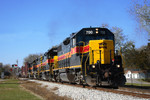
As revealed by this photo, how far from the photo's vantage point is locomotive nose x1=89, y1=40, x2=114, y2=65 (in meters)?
14.6

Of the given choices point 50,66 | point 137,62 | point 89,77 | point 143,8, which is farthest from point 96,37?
point 137,62

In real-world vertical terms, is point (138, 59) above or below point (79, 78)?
above

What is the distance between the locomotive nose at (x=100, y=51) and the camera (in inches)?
574

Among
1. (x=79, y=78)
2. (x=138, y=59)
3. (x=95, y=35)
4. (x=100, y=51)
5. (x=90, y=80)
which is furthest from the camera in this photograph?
(x=138, y=59)

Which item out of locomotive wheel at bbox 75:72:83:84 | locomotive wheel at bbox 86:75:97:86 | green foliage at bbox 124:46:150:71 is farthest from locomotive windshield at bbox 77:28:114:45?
green foliage at bbox 124:46:150:71

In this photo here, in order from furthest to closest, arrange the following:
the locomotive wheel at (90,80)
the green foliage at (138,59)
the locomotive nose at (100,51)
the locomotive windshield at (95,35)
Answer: the green foliage at (138,59) < the locomotive windshield at (95,35) < the locomotive nose at (100,51) < the locomotive wheel at (90,80)

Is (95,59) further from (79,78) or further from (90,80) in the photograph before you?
(79,78)

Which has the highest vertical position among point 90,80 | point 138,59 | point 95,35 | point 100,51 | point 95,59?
point 95,35

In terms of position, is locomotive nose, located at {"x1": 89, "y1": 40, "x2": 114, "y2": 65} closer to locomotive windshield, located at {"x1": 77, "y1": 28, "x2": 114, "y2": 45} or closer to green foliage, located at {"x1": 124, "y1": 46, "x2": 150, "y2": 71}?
locomotive windshield, located at {"x1": 77, "y1": 28, "x2": 114, "y2": 45}

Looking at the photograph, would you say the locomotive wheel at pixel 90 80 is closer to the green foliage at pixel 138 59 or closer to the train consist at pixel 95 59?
the train consist at pixel 95 59

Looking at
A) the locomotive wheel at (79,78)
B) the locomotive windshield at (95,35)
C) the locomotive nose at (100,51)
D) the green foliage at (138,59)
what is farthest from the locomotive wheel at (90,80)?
the green foliage at (138,59)

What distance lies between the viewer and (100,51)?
47.6ft

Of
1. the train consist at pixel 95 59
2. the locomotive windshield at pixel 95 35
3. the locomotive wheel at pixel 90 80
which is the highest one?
the locomotive windshield at pixel 95 35

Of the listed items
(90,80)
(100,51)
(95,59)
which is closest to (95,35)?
(100,51)
